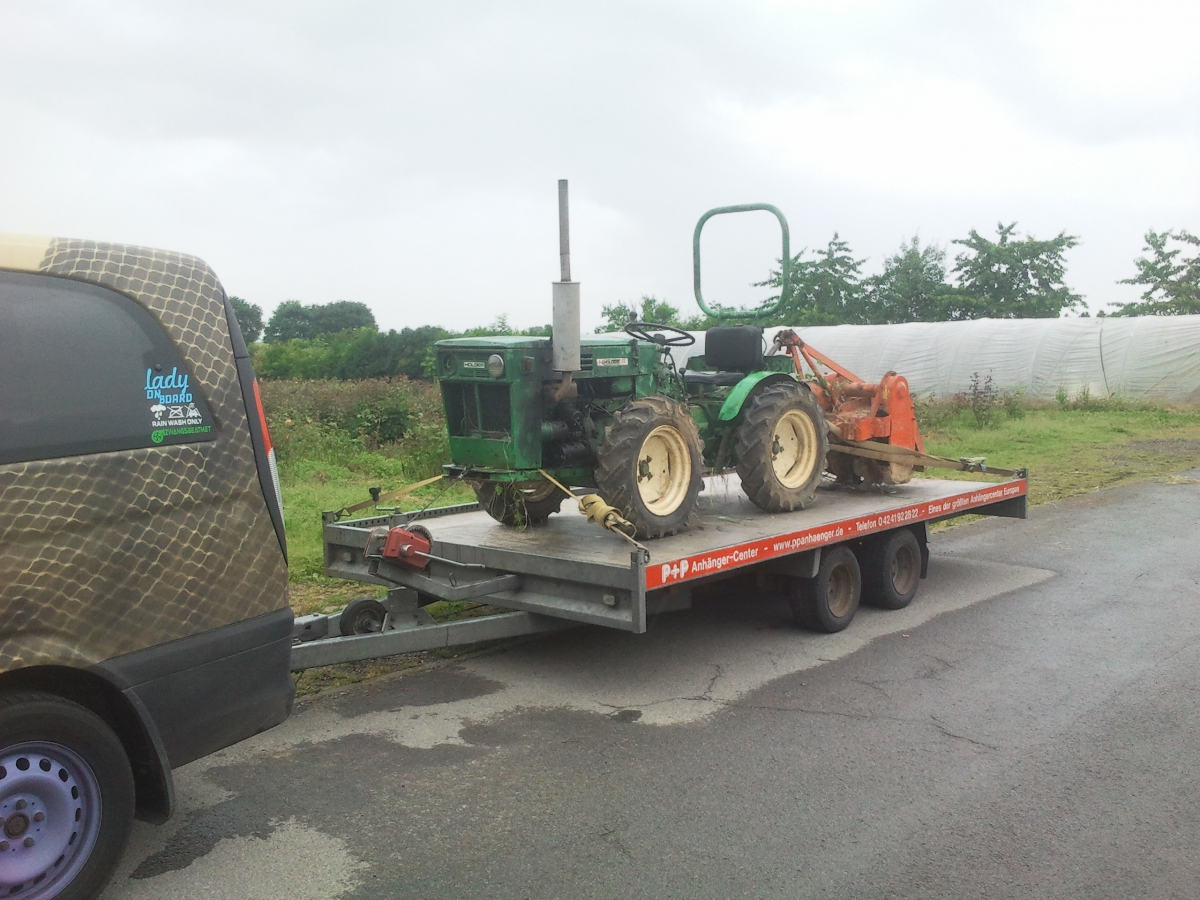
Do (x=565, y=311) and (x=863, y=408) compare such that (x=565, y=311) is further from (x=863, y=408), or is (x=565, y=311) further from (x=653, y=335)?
(x=863, y=408)

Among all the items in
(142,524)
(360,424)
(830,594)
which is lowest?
(830,594)

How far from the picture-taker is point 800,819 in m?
4.31

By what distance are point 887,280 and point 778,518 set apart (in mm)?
33476

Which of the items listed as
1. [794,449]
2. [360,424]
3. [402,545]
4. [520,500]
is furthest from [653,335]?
[360,424]

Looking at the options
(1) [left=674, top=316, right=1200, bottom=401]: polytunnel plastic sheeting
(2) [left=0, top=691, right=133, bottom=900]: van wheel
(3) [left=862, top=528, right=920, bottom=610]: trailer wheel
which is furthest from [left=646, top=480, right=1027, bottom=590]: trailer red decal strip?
(1) [left=674, top=316, right=1200, bottom=401]: polytunnel plastic sheeting

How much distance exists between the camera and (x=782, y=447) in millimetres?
7734

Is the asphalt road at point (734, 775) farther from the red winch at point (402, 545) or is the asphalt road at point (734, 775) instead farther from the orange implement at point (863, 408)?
the orange implement at point (863, 408)

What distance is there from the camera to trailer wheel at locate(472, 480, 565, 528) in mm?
7027

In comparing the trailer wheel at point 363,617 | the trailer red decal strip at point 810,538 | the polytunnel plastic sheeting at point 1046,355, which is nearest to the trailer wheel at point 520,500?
the trailer wheel at point 363,617

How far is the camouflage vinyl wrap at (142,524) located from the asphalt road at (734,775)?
1009 mm

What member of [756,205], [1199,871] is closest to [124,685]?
[1199,871]

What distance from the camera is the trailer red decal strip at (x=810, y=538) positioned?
567 centimetres

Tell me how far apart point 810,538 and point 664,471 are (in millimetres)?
1027

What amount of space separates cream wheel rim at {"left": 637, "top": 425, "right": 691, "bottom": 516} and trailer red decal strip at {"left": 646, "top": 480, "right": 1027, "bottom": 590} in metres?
0.68
